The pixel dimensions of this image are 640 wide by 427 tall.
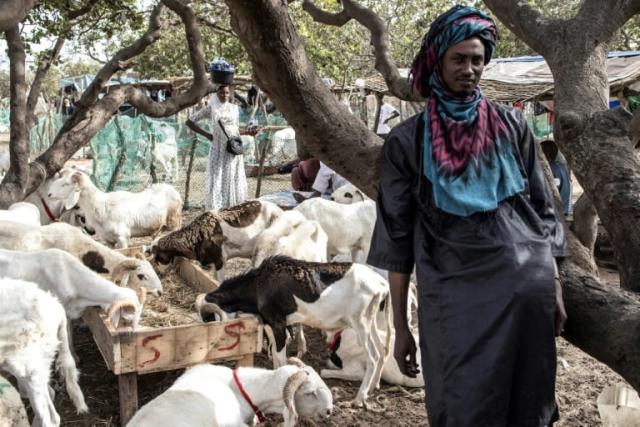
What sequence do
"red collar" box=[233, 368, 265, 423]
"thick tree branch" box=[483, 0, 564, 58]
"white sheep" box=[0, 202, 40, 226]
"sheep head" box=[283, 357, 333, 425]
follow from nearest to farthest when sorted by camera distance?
"thick tree branch" box=[483, 0, 564, 58] → "sheep head" box=[283, 357, 333, 425] → "red collar" box=[233, 368, 265, 423] → "white sheep" box=[0, 202, 40, 226]

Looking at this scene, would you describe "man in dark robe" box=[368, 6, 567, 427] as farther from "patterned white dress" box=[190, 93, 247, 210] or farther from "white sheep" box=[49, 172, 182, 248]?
"patterned white dress" box=[190, 93, 247, 210]

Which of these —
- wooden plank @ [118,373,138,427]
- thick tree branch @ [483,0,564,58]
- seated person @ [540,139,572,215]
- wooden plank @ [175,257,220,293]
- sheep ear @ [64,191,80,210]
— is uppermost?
thick tree branch @ [483,0,564,58]

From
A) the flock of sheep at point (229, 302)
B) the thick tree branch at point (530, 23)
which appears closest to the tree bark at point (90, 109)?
the flock of sheep at point (229, 302)

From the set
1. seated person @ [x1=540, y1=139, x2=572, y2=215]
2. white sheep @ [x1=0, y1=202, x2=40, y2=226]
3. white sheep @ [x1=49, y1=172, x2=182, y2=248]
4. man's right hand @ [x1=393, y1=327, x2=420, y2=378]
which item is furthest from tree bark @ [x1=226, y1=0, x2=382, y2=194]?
seated person @ [x1=540, y1=139, x2=572, y2=215]

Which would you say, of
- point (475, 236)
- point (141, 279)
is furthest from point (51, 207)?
point (475, 236)

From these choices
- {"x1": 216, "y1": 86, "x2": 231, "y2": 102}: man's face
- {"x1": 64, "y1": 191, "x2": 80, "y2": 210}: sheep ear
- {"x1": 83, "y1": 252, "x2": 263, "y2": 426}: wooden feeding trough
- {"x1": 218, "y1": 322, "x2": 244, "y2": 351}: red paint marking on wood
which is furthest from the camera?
{"x1": 216, "y1": 86, "x2": 231, "y2": 102}: man's face

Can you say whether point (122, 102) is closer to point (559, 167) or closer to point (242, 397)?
point (242, 397)

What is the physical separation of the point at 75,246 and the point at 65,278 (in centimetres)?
93

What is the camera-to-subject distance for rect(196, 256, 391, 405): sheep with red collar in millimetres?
5141

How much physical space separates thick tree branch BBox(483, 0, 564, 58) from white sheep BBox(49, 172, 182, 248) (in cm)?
578

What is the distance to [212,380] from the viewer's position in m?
4.26

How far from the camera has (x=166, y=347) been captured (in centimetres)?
467

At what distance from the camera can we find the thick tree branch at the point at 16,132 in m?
6.89

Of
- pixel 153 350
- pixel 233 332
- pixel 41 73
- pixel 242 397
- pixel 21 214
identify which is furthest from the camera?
pixel 41 73
